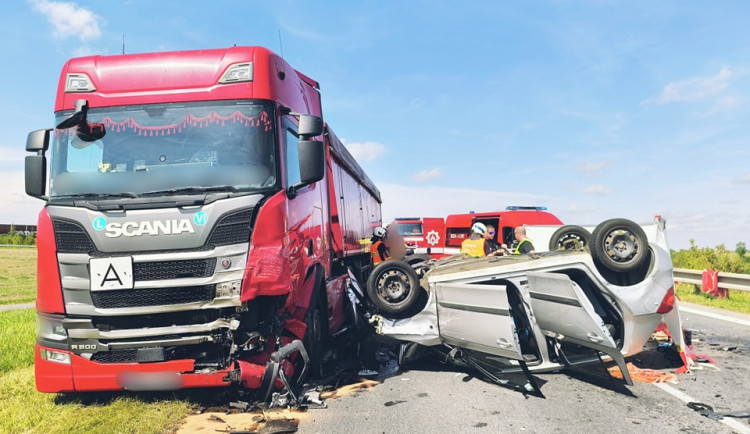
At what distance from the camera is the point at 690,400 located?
4.98m

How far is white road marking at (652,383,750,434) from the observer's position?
4168 mm

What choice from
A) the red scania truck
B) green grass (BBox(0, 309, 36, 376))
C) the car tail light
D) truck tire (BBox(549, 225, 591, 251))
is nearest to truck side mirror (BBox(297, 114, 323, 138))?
the red scania truck

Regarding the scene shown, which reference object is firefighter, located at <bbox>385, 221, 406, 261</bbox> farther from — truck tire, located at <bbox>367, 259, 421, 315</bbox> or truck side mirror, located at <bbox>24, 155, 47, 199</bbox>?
truck side mirror, located at <bbox>24, 155, 47, 199</bbox>

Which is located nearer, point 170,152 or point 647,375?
point 170,152

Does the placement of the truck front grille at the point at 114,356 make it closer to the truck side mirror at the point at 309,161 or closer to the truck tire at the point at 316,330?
the truck tire at the point at 316,330

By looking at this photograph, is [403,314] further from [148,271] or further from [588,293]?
[148,271]

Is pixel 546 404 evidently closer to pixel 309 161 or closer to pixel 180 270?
pixel 309 161

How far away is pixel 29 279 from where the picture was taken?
28406mm

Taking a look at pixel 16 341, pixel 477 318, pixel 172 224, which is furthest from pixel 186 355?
pixel 16 341

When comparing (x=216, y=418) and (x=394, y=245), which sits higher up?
(x=394, y=245)

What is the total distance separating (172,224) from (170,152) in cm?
80

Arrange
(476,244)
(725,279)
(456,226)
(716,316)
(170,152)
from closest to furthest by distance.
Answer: (170,152)
(476,244)
(716,316)
(725,279)
(456,226)

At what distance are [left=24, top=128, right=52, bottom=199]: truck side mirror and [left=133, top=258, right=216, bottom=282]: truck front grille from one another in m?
1.55

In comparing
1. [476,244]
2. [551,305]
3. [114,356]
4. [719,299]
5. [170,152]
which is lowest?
[719,299]
